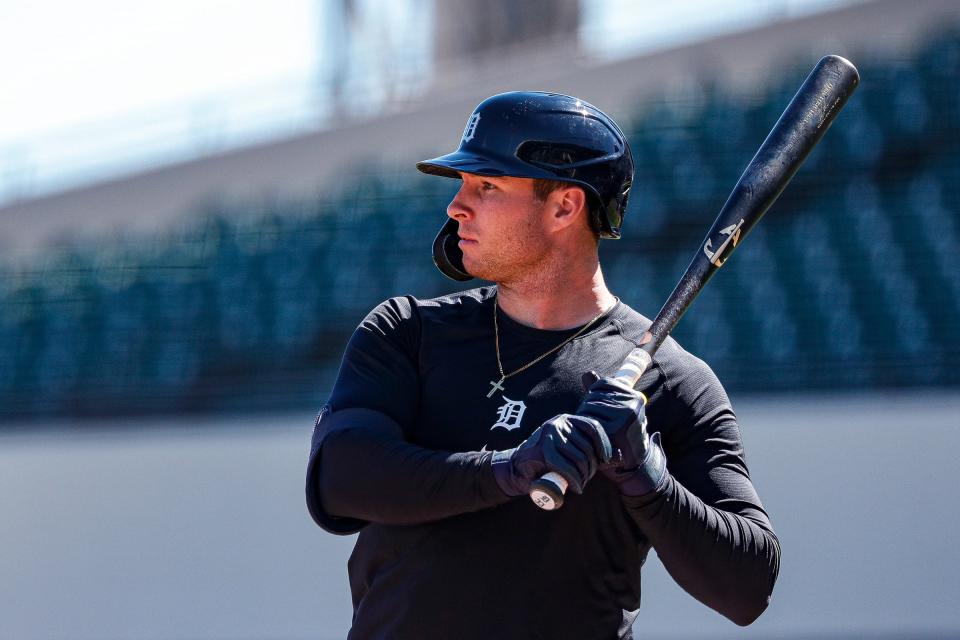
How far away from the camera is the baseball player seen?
1.77 meters

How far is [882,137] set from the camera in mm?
7934

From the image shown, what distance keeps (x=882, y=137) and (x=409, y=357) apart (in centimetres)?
657

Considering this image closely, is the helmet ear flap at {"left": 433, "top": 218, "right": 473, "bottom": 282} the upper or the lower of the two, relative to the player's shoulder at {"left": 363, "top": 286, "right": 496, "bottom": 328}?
upper

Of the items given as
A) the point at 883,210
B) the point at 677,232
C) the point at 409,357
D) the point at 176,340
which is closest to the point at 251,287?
the point at 176,340

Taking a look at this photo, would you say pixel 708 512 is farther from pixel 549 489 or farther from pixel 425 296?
pixel 425 296

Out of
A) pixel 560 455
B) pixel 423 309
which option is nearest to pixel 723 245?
pixel 423 309

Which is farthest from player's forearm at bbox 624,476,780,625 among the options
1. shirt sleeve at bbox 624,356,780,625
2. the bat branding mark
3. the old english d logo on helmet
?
the old english d logo on helmet

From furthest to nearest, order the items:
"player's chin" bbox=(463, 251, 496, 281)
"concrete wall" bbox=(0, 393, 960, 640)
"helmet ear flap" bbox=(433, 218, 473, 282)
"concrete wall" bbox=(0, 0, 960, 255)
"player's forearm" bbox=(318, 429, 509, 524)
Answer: "concrete wall" bbox=(0, 0, 960, 255) → "concrete wall" bbox=(0, 393, 960, 640) → "helmet ear flap" bbox=(433, 218, 473, 282) → "player's chin" bbox=(463, 251, 496, 281) → "player's forearm" bbox=(318, 429, 509, 524)

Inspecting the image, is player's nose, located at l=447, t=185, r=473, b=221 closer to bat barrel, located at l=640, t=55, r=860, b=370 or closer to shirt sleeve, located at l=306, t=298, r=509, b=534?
shirt sleeve, located at l=306, t=298, r=509, b=534

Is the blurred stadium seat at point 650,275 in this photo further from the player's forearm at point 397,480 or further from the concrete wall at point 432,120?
the player's forearm at point 397,480

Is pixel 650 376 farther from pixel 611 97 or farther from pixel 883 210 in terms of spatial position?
pixel 611 97

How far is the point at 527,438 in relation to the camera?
6.08 feet

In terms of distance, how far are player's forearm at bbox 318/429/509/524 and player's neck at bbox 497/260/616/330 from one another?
0.33 m

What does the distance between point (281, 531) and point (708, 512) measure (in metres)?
5.43
